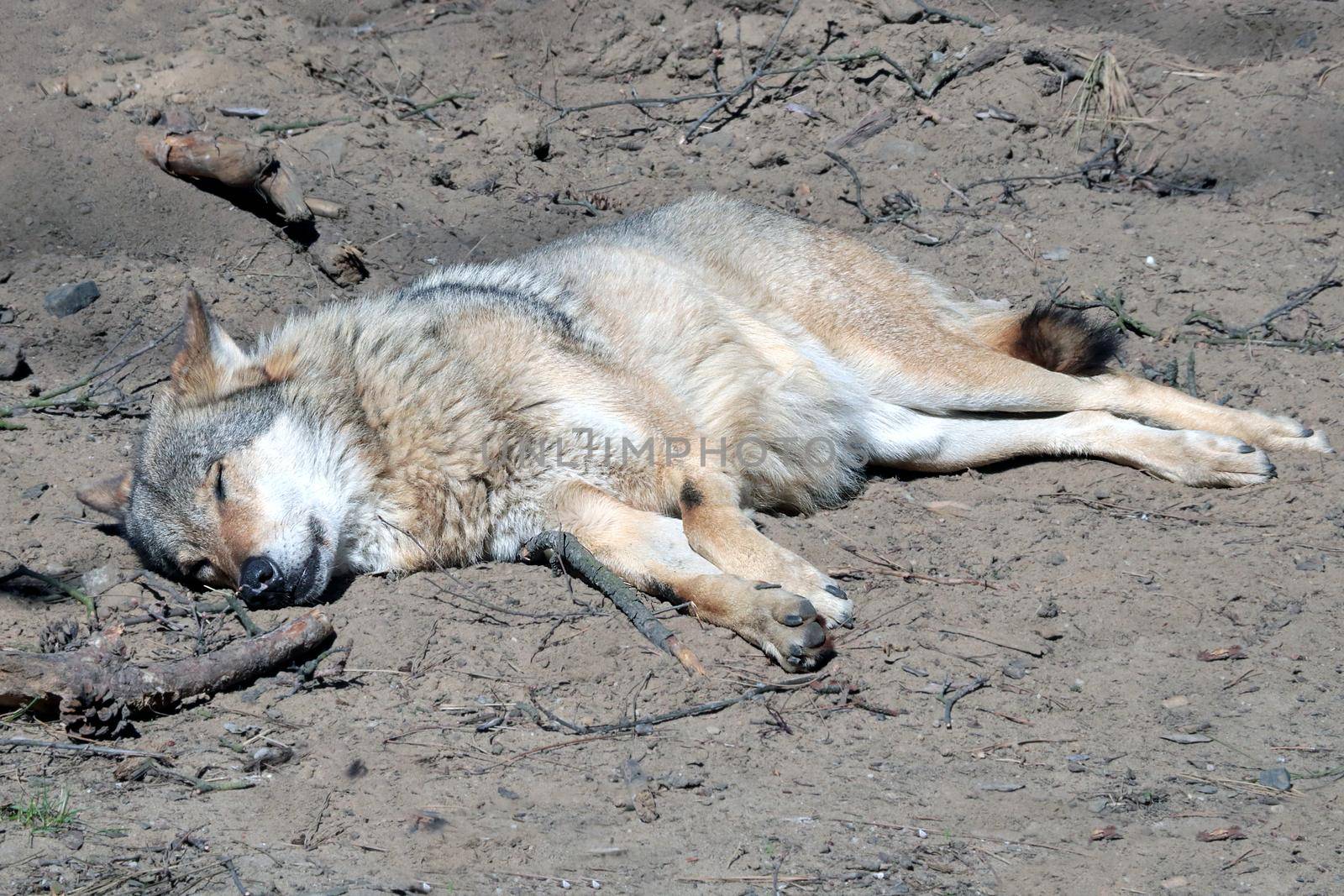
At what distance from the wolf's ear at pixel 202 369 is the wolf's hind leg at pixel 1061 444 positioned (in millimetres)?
2581

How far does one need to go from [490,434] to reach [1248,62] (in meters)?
5.32

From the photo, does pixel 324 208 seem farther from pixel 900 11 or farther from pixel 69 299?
pixel 900 11

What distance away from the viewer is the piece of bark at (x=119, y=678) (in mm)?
2912

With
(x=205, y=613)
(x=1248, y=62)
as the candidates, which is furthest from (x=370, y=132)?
(x=1248, y=62)

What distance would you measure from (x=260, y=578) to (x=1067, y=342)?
3349 mm

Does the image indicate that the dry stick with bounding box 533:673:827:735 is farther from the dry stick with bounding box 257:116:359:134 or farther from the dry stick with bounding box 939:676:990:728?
the dry stick with bounding box 257:116:359:134

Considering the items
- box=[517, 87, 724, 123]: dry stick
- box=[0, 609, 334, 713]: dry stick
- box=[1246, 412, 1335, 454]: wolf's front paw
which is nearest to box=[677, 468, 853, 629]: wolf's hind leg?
box=[0, 609, 334, 713]: dry stick

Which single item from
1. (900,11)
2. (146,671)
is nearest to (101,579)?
(146,671)

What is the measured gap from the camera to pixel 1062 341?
14.9 ft

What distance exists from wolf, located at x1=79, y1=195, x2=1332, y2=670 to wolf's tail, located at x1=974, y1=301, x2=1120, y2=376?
0.01 m

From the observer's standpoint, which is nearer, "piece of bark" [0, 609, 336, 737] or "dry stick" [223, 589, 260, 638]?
"piece of bark" [0, 609, 336, 737]

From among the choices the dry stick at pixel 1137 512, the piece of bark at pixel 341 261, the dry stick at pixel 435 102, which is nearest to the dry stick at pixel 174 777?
the dry stick at pixel 1137 512

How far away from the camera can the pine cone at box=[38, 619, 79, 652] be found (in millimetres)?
3367

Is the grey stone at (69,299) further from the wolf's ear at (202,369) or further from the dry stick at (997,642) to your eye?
the dry stick at (997,642)
